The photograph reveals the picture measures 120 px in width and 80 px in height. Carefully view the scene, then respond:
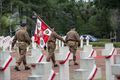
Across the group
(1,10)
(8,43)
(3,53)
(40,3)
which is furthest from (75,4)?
(3,53)

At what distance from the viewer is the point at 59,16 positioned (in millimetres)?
79188

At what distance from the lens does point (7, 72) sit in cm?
981

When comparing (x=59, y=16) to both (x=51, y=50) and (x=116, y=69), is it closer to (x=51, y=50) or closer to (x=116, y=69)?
(x=51, y=50)

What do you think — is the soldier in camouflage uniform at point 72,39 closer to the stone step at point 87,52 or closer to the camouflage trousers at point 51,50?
the camouflage trousers at point 51,50

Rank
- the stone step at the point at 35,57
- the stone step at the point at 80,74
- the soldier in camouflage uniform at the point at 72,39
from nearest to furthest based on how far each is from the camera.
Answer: the stone step at the point at 80,74 → the stone step at the point at 35,57 → the soldier in camouflage uniform at the point at 72,39

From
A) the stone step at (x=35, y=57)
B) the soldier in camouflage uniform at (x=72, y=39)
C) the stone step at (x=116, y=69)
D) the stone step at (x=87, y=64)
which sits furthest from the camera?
the soldier in camouflage uniform at (x=72, y=39)

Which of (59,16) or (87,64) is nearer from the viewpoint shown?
(87,64)

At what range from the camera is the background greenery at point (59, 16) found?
64375 mm

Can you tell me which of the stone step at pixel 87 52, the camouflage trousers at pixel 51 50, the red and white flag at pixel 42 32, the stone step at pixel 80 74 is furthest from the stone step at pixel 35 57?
the red and white flag at pixel 42 32

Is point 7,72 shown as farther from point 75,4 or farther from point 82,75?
point 75,4

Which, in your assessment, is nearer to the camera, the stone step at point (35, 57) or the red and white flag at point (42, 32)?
the stone step at point (35, 57)

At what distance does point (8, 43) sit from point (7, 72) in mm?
17703

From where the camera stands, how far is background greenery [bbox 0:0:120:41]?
6438cm

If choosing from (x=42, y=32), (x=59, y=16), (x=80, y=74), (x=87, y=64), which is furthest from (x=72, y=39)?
(x=59, y=16)
